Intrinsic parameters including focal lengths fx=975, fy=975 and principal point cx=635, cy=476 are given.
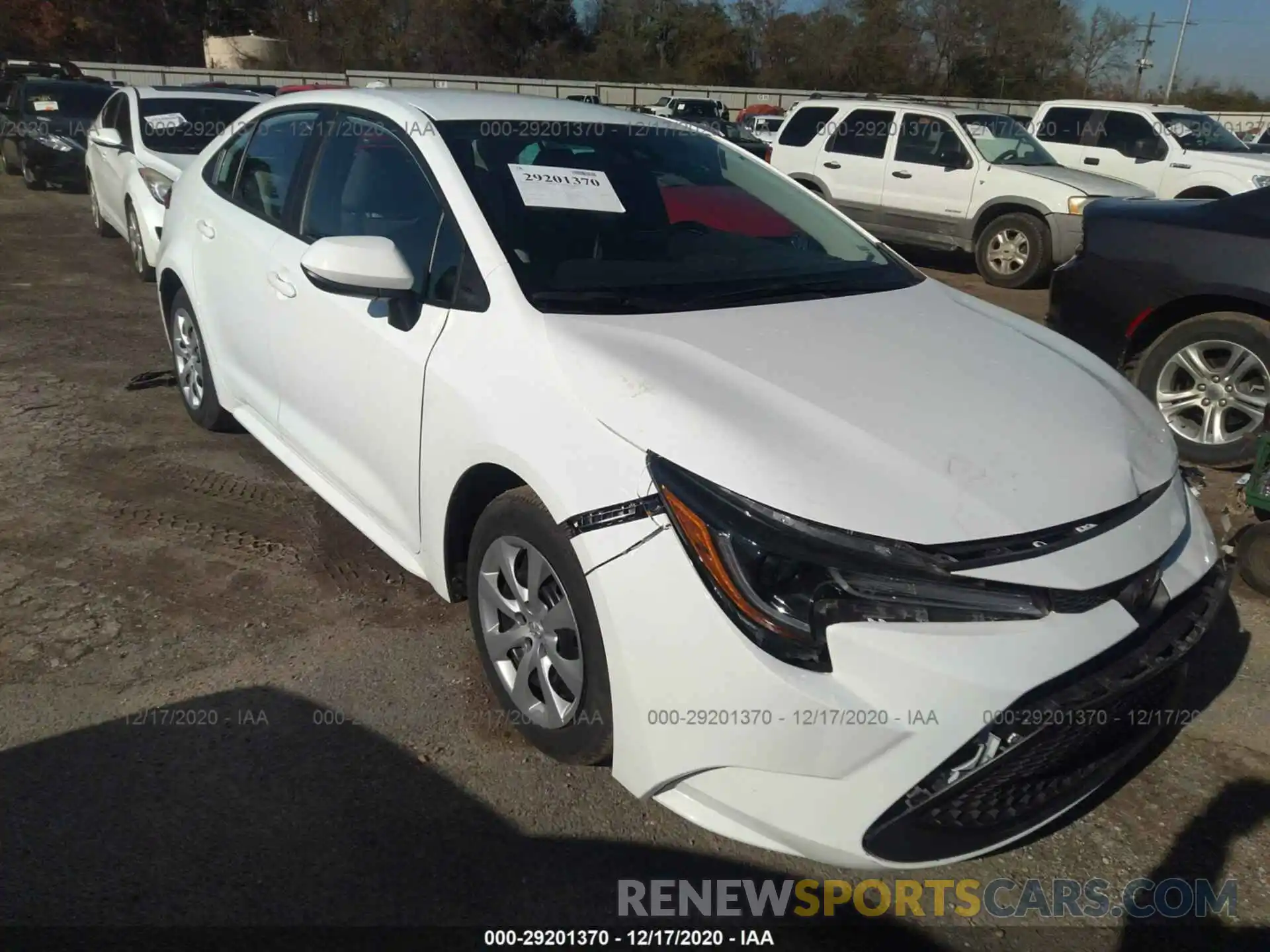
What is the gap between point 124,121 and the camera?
8.96 meters

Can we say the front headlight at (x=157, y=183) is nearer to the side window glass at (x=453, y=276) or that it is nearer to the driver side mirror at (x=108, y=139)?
the driver side mirror at (x=108, y=139)

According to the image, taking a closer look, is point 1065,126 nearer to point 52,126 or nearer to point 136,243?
point 136,243

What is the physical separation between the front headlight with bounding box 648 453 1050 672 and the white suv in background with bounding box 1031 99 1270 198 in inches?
439

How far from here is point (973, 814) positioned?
2.14m

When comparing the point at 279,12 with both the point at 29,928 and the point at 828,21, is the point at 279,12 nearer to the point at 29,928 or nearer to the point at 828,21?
the point at 828,21

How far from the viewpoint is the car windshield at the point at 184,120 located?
853 cm

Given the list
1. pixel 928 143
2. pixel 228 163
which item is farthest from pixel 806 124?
pixel 228 163

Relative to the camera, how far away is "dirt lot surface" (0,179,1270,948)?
2.29 metres

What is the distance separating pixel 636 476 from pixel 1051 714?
0.98 meters

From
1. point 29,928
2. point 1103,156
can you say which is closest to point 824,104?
point 1103,156

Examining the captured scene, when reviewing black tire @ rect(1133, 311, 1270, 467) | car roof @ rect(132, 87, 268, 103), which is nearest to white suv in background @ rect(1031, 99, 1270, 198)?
black tire @ rect(1133, 311, 1270, 467)

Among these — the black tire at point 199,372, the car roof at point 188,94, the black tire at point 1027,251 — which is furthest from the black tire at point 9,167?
the black tire at point 1027,251

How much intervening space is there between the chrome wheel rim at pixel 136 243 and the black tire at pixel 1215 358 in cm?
726

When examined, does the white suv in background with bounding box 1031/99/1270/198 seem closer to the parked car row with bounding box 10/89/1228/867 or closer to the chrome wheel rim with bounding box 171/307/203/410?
the parked car row with bounding box 10/89/1228/867
